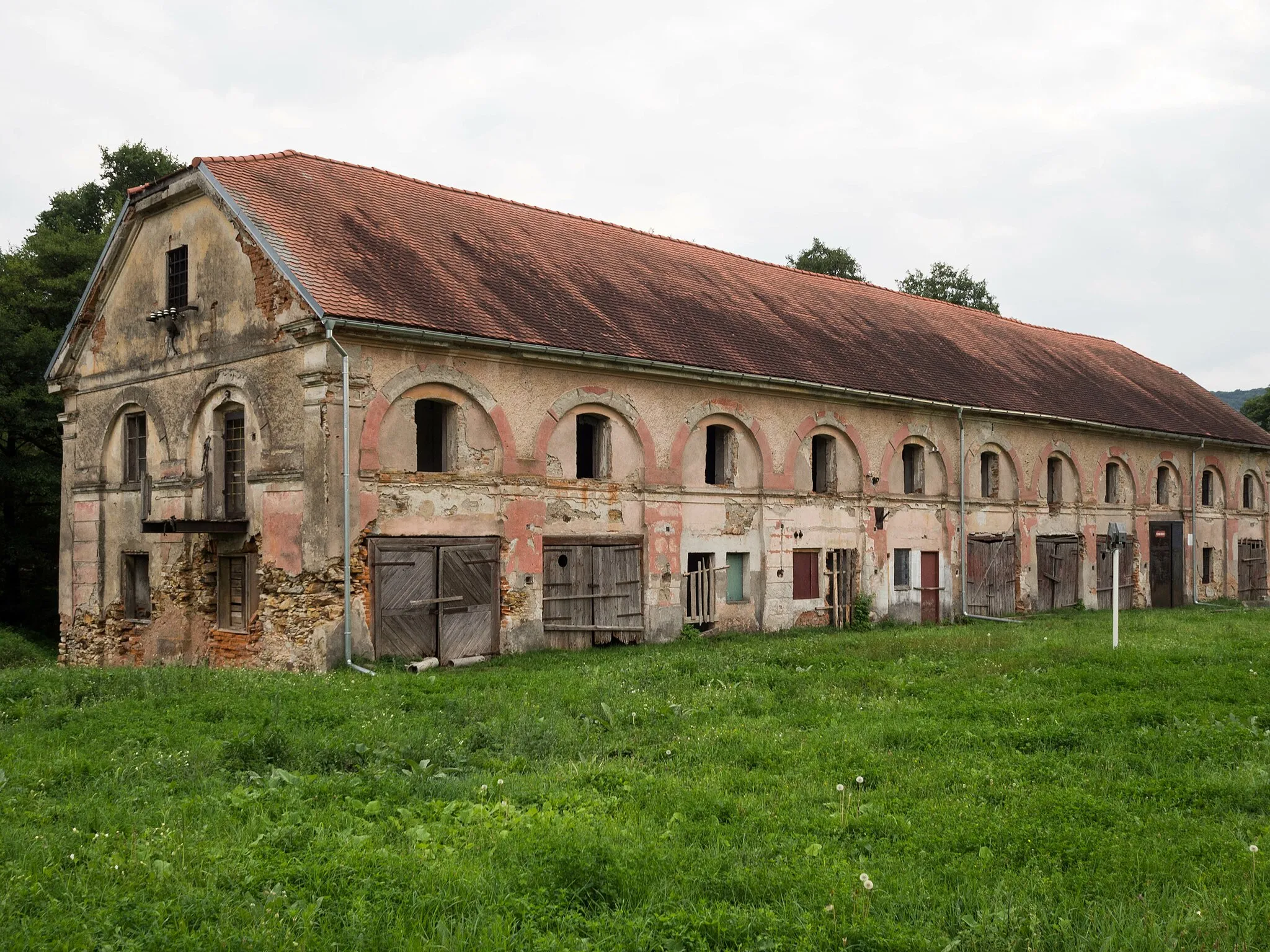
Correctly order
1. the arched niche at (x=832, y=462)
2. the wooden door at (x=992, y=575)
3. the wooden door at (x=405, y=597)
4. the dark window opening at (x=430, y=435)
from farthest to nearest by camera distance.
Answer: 1. the wooden door at (x=992, y=575)
2. the arched niche at (x=832, y=462)
3. the dark window opening at (x=430, y=435)
4. the wooden door at (x=405, y=597)

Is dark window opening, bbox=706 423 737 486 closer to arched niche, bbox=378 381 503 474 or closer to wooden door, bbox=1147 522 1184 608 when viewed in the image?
arched niche, bbox=378 381 503 474

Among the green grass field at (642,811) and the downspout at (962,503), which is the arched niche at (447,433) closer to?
the green grass field at (642,811)

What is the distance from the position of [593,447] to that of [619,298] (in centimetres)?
354

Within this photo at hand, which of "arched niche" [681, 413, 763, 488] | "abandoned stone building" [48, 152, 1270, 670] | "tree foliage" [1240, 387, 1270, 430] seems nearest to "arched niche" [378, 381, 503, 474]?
"abandoned stone building" [48, 152, 1270, 670]

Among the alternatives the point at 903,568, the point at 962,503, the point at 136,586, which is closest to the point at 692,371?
the point at 903,568

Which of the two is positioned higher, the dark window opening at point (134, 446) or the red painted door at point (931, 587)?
the dark window opening at point (134, 446)

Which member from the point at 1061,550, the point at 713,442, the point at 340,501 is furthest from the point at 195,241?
the point at 1061,550

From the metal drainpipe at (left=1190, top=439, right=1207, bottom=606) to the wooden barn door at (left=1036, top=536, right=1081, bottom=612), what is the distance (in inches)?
234

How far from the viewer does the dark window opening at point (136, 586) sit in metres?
20.3

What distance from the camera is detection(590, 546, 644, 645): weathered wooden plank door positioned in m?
19.1

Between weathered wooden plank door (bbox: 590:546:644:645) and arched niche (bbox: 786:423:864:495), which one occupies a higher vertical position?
arched niche (bbox: 786:423:864:495)

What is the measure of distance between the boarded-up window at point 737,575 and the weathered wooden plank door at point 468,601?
5.69 meters

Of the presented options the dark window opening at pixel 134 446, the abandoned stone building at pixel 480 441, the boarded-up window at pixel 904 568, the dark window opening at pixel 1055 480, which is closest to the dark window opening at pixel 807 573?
the abandoned stone building at pixel 480 441

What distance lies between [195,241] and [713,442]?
10.3m
